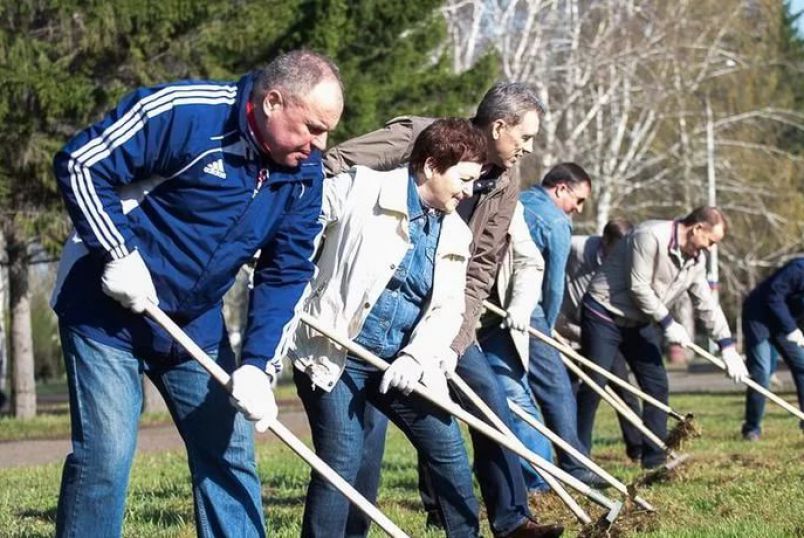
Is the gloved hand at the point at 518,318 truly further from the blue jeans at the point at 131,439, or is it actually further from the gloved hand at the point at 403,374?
the blue jeans at the point at 131,439

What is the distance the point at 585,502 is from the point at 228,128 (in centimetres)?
376

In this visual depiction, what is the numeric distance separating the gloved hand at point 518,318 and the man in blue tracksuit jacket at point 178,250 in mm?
3083

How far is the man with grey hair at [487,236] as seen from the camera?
6422mm

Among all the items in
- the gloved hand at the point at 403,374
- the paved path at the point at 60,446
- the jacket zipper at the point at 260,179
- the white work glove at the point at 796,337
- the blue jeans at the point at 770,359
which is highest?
the jacket zipper at the point at 260,179

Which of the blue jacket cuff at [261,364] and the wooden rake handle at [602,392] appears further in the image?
the wooden rake handle at [602,392]

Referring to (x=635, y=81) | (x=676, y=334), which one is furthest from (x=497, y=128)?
(x=635, y=81)

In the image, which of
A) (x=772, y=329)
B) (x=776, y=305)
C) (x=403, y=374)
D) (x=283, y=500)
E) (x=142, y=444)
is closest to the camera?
(x=403, y=374)

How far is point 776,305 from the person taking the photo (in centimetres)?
1335

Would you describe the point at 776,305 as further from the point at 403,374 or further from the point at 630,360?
the point at 403,374

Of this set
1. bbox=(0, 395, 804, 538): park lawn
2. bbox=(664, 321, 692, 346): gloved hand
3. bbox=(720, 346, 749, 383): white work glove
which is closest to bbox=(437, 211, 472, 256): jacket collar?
bbox=(0, 395, 804, 538): park lawn

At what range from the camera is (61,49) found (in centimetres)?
1681

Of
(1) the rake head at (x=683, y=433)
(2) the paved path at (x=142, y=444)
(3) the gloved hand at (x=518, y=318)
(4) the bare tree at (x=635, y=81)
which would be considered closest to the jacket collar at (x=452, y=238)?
(3) the gloved hand at (x=518, y=318)

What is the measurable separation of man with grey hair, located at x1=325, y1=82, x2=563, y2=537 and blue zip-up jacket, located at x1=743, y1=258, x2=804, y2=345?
6739 millimetres

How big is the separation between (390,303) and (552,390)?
316 centimetres
